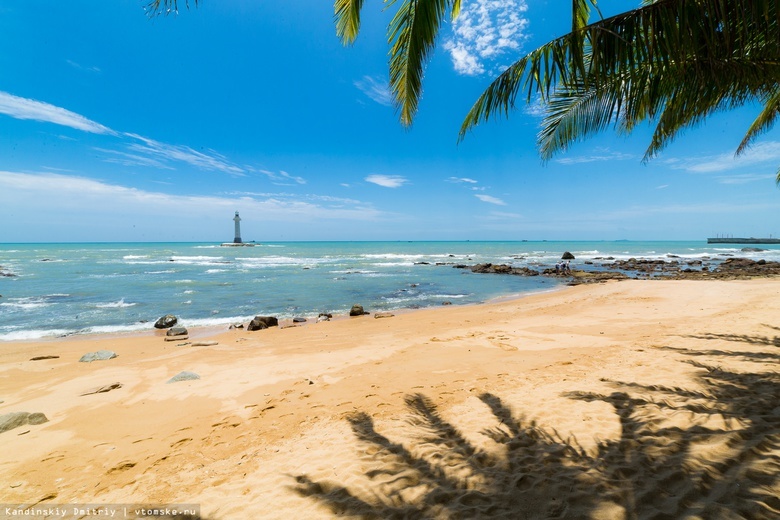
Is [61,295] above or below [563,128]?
below

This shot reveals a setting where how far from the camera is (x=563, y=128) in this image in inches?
195

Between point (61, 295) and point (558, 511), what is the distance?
73.8 feet

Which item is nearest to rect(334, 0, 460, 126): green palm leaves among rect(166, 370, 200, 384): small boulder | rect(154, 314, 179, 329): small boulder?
rect(166, 370, 200, 384): small boulder

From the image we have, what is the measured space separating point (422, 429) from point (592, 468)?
1.66 metres

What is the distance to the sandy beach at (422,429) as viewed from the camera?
255 centimetres

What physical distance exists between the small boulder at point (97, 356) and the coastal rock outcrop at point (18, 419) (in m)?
3.21

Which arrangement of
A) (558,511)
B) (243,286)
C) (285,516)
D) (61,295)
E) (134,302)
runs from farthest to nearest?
(243,286) → (61,295) → (134,302) → (285,516) → (558,511)

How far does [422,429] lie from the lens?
12.1ft

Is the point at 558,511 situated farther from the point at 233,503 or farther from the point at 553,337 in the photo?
the point at 553,337

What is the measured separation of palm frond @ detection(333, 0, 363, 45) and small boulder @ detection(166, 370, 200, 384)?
615 centimetres

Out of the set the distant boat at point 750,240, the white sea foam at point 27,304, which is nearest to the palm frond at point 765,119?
the white sea foam at point 27,304

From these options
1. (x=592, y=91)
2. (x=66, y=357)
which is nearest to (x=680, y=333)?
(x=592, y=91)

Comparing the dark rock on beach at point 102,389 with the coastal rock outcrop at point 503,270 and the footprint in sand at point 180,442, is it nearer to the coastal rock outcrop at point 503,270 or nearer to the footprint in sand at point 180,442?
the footprint in sand at point 180,442

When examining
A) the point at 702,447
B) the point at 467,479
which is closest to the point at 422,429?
the point at 467,479
